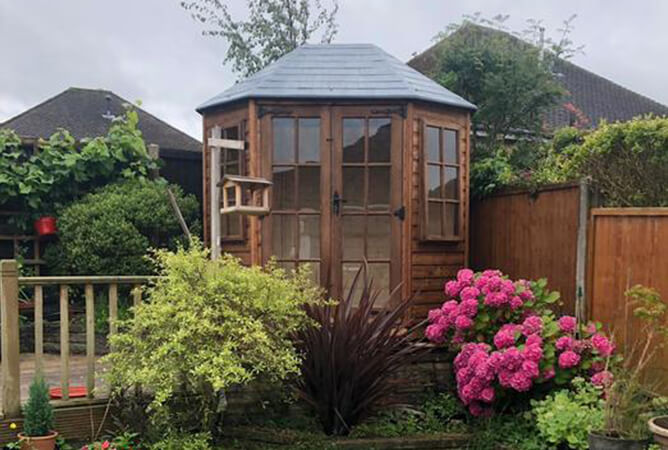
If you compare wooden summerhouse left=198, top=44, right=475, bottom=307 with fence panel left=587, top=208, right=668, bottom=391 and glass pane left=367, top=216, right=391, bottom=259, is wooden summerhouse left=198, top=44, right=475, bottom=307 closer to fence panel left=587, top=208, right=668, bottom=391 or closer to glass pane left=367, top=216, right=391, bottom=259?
glass pane left=367, top=216, right=391, bottom=259

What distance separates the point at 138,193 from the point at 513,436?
4.03 metres

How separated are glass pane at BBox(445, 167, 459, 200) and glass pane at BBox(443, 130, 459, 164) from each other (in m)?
0.08

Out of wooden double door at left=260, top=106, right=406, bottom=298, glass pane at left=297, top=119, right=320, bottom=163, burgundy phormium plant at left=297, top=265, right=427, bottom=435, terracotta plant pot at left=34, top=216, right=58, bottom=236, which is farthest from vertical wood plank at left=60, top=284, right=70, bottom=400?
terracotta plant pot at left=34, top=216, right=58, bottom=236

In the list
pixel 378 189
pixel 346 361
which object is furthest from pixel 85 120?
pixel 346 361

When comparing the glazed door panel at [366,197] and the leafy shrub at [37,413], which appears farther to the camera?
the glazed door panel at [366,197]

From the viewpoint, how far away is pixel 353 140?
4.86 meters

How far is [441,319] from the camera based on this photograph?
4.12 meters

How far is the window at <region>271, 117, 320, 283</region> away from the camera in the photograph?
4.84 metres

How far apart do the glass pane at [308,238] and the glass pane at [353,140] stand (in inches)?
24.1

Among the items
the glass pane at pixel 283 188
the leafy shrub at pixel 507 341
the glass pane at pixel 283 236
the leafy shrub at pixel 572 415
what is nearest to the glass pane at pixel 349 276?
the glass pane at pixel 283 236

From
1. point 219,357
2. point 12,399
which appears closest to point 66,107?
point 12,399

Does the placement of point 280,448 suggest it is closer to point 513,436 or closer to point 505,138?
point 513,436

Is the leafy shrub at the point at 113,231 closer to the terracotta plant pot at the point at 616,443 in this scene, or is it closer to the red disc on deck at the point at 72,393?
the red disc on deck at the point at 72,393

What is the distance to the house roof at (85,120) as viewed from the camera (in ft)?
38.9
